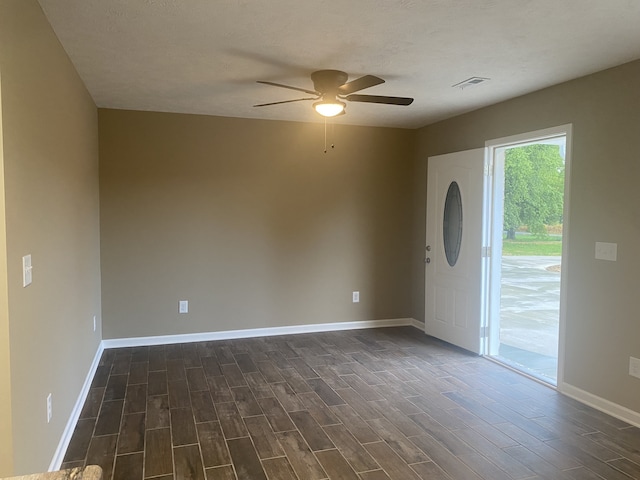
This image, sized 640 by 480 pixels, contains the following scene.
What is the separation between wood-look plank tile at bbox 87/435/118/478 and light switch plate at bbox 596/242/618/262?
354 cm

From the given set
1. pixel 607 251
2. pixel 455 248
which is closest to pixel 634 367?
pixel 607 251

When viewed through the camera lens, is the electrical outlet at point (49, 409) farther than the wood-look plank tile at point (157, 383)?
No

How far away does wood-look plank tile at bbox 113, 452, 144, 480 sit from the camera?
8.16ft

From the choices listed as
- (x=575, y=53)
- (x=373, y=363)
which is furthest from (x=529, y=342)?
(x=575, y=53)

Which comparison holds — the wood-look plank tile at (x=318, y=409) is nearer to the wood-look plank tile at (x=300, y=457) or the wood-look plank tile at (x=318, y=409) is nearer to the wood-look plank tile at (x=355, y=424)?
the wood-look plank tile at (x=355, y=424)

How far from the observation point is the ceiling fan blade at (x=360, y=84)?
305 centimetres

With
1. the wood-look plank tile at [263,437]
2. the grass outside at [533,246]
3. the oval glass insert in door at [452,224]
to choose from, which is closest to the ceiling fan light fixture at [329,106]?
the oval glass insert in door at [452,224]

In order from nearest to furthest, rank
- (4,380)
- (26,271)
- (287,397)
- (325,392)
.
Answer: (4,380)
(26,271)
(287,397)
(325,392)

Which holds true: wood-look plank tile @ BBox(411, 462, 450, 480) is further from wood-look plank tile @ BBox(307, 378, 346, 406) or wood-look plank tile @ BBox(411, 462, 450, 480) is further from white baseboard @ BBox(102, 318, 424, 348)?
white baseboard @ BBox(102, 318, 424, 348)

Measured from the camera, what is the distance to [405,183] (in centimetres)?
581

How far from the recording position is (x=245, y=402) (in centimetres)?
347

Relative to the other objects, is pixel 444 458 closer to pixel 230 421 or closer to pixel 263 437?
pixel 263 437

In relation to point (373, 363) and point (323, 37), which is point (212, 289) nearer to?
point (373, 363)

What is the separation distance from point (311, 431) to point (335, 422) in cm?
21
